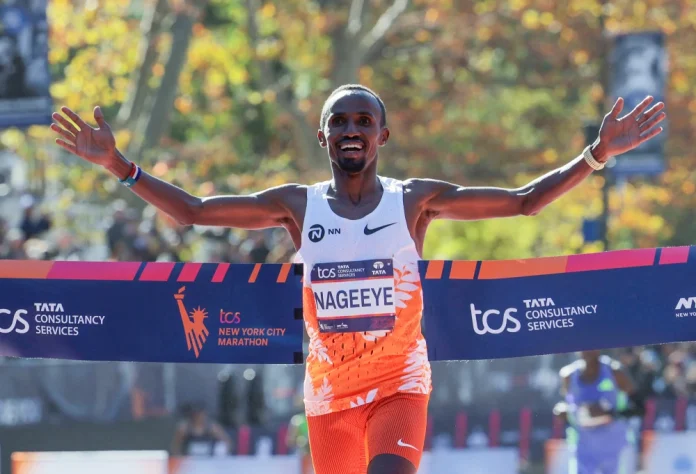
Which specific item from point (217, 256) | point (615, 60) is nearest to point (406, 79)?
point (615, 60)

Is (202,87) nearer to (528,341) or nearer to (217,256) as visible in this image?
(217,256)

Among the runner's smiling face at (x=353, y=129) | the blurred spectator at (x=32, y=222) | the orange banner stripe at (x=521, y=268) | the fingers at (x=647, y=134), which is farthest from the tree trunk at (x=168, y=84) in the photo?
the fingers at (x=647, y=134)

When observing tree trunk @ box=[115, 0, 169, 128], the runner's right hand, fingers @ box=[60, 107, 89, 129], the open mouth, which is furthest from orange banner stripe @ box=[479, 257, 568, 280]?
tree trunk @ box=[115, 0, 169, 128]

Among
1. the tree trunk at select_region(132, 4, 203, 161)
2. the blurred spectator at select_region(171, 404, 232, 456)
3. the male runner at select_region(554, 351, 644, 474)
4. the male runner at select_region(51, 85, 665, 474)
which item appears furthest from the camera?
the tree trunk at select_region(132, 4, 203, 161)

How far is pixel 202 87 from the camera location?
84.3ft

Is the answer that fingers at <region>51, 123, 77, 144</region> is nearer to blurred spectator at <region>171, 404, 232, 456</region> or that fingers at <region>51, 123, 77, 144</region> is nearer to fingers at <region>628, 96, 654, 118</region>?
fingers at <region>628, 96, 654, 118</region>

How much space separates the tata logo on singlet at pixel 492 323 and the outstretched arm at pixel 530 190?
1128 millimetres

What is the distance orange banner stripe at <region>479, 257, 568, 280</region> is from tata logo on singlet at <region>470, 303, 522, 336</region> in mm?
178

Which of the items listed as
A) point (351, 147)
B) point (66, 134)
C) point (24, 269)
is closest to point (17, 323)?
point (24, 269)

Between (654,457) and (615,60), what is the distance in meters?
7.20

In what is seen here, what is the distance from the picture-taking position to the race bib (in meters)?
5.68

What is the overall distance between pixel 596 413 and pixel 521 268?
16.5ft

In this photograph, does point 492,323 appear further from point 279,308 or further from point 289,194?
point 289,194

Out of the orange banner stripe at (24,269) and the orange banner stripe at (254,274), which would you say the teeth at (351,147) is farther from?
the orange banner stripe at (24,269)
